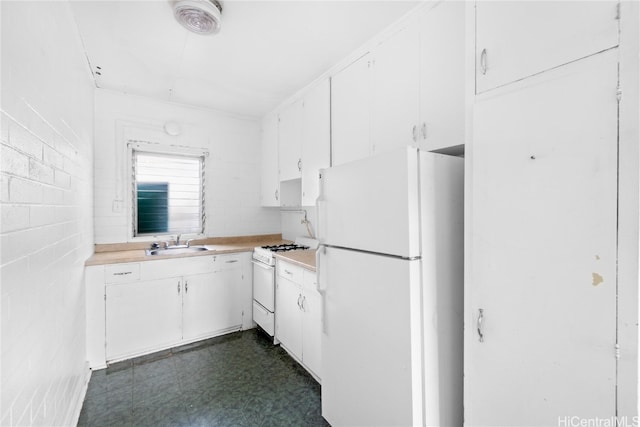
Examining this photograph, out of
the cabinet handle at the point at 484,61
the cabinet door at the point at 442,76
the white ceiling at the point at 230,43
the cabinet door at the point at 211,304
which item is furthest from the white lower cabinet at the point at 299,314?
the white ceiling at the point at 230,43

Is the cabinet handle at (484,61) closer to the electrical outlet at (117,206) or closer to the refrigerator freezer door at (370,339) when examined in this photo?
the refrigerator freezer door at (370,339)

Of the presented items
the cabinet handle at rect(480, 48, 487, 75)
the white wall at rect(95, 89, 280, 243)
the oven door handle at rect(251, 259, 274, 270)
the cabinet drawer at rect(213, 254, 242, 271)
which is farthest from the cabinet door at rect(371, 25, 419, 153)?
the white wall at rect(95, 89, 280, 243)

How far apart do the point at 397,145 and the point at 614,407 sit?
1545 mm

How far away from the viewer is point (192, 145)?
345 cm

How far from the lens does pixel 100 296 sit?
2486 millimetres

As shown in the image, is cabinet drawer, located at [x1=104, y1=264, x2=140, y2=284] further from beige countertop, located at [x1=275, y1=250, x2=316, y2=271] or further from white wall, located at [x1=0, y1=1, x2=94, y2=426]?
beige countertop, located at [x1=275, y1=250, x2=316, y2=271]

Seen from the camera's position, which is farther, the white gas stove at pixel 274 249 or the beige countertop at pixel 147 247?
the white gas stove at pixel 274 249

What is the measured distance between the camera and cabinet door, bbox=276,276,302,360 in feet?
7.92

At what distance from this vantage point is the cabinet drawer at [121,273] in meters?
2.53

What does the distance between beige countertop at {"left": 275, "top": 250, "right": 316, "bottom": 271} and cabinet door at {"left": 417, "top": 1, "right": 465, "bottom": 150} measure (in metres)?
1.18

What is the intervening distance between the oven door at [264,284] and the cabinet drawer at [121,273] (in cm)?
111

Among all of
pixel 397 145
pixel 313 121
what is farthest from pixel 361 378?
pixel 313 121

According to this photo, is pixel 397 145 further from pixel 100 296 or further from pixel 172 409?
pixel 100 296

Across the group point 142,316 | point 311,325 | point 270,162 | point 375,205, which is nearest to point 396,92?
point 375,205
